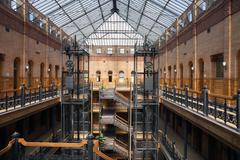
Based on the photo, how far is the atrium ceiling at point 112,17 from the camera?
25.2 metres

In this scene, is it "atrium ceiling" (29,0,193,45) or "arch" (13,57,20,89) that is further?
"atrium ceiling" (29,0,193,45)

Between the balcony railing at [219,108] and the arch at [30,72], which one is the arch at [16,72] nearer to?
the arch at [30,72]

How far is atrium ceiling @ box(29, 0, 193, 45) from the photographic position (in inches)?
992

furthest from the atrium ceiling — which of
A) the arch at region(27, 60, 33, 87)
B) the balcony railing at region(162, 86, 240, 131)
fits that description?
the balcony railing at region(162, 86, 240, 131)

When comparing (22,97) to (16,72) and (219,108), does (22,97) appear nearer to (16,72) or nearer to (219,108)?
(16,72)

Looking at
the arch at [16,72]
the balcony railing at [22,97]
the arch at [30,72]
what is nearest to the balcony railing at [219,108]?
the balcony railing at [22,97]

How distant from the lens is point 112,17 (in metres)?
39.6

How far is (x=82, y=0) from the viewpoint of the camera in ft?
90.1

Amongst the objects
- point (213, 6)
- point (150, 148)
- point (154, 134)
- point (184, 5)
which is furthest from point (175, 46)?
point (150, 148)

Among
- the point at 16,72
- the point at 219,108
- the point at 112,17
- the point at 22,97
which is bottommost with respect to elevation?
the point at 219,108

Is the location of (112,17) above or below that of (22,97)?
above

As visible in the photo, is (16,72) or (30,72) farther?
(30,72)

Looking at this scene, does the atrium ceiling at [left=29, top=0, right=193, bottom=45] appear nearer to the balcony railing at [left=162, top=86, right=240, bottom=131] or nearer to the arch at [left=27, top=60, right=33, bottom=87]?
the arch at [left=27, top=60, right=33, bottom=87]

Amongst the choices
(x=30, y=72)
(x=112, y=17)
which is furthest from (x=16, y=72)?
(x=112, y=17)
